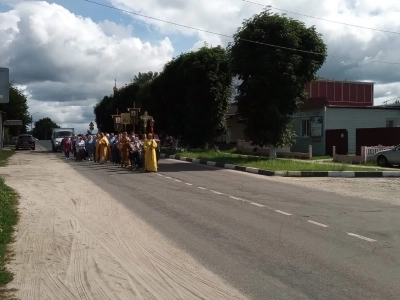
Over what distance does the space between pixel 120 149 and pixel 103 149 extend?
330 centimetres

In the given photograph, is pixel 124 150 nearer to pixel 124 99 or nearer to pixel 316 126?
pixel 316 126

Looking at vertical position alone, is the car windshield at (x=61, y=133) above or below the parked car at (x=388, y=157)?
above

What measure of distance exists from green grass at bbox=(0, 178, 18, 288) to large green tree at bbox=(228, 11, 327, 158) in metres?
14.3

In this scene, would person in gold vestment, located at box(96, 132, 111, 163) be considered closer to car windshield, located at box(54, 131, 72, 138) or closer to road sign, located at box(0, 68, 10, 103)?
road sign, located at box(0, 68, 10, 103)

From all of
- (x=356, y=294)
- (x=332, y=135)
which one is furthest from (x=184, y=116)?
(x=356, y=294)

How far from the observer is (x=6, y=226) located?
914 centimetres

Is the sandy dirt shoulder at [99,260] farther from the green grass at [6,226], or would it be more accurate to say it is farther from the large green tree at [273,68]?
the large green tree at [273,68]

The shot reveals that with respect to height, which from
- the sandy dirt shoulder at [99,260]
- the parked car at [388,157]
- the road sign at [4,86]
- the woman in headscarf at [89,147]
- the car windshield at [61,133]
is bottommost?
the sandy dirt shoulder at [99,260]

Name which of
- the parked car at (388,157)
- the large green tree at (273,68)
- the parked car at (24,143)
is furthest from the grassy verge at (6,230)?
the parked car at (24,143)

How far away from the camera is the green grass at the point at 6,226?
21.3 feet

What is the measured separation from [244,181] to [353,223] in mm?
8042

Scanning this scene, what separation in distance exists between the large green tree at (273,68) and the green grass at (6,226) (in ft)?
46.8

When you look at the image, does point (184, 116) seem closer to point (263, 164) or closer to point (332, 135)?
point (332, 135)

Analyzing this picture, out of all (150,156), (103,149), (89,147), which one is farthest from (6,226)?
(89,147)
